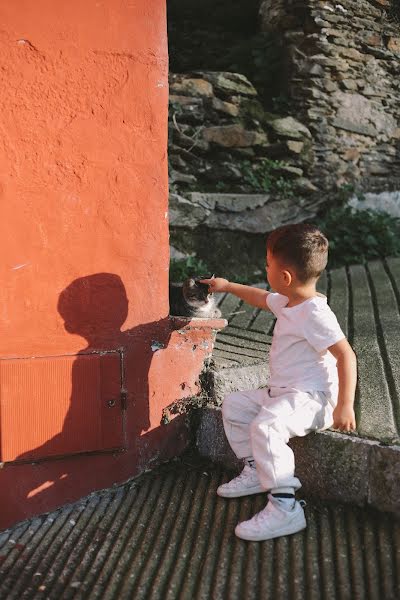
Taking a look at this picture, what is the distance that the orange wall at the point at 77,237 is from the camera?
222cm

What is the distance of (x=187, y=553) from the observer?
82.2 inches

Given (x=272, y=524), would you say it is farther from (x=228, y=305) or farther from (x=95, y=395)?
(x=228, y=305)

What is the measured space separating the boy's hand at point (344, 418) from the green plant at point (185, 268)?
3307 mm

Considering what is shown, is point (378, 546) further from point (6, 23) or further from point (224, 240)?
point (224, 240)

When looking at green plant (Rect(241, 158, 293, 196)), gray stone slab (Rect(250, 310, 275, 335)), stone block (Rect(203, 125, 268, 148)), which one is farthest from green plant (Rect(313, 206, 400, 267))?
gray stone slab (Rect(250, 310, 275, 335))

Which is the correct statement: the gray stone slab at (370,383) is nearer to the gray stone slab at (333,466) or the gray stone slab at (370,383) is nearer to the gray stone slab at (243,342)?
the gray stone slab at (333,466)

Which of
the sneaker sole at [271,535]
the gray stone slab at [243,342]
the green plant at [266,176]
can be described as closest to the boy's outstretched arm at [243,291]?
the gray stone slab at [243,342]

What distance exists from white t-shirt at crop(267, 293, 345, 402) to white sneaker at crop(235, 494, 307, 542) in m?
0.44

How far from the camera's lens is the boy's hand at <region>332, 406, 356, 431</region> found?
208cm

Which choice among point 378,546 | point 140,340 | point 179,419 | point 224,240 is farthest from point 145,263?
point 224,240

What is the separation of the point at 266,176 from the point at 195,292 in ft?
12.7

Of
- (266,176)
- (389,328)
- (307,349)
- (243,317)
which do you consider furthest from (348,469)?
(266,176)

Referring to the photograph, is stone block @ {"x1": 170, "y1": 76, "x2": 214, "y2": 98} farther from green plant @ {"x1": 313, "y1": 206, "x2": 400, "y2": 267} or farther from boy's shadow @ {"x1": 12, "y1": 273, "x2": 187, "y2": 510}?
boy's shadow @ {"x1": 12, "y1": 273, "x2": 187, "y2": 510}

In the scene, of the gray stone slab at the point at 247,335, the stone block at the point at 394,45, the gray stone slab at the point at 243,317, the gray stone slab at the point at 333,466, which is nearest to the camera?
the gray stone slab at the point at 333,466
